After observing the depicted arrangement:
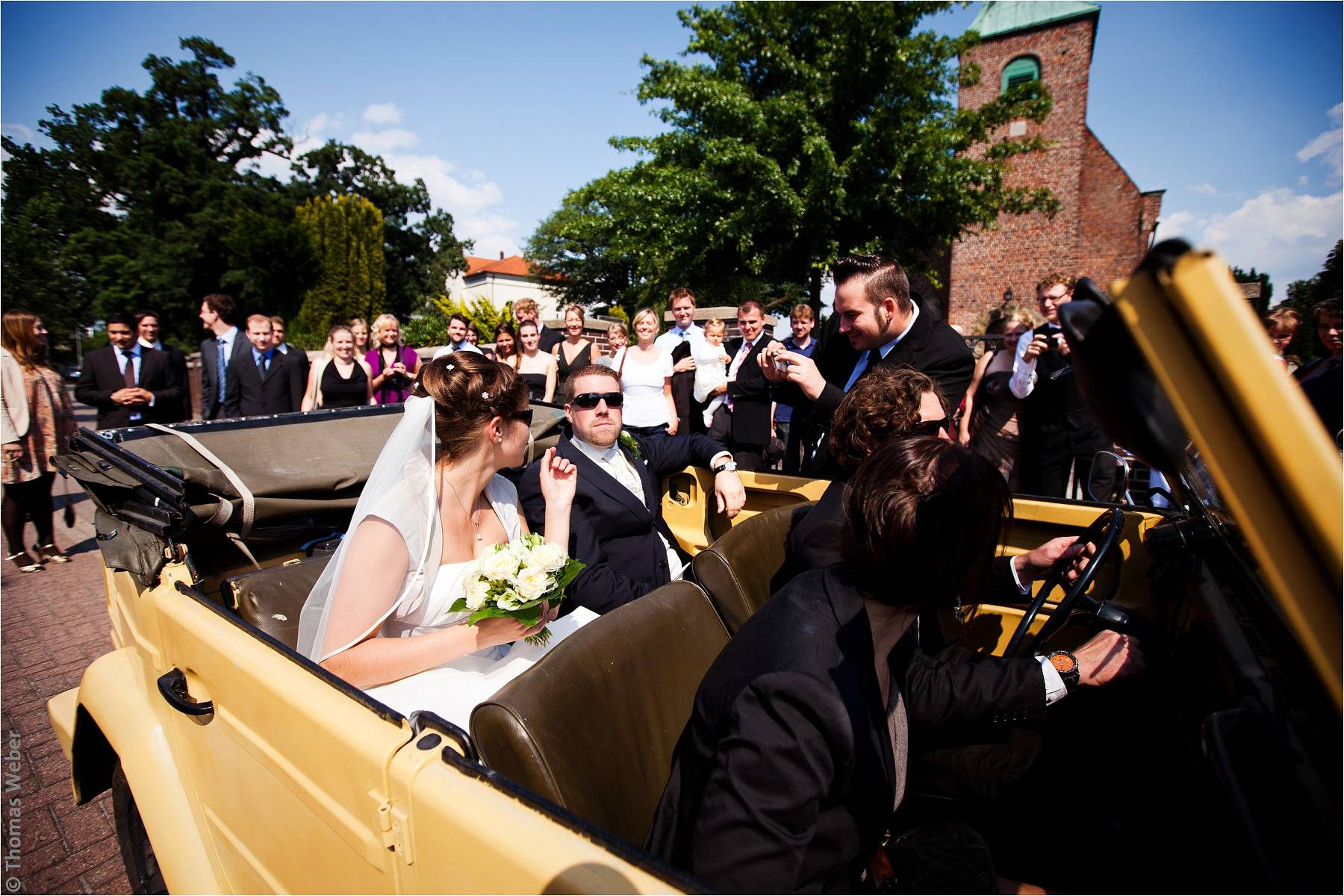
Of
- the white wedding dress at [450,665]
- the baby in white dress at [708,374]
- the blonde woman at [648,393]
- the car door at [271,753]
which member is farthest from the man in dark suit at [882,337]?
the baby in white dress at [708,374]

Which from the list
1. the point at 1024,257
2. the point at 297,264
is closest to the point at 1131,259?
the point at 1024,257

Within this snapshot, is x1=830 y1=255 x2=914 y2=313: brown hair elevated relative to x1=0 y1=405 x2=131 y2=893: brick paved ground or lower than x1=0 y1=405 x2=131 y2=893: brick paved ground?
elevated

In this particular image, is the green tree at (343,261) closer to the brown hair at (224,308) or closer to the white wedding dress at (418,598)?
the brown hair at (224,308)

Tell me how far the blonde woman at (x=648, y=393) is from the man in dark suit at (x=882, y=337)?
2.72 metres

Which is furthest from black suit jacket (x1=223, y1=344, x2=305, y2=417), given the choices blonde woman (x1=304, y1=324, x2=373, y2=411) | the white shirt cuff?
the white shirt cuff

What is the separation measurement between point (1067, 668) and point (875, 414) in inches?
34.9

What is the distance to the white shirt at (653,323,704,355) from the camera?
20.0ft

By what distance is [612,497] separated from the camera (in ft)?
9.02

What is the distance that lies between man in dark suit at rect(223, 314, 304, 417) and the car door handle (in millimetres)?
4841

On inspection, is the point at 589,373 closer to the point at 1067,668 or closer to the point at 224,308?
the point at 1067,668

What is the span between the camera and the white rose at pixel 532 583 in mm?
1741

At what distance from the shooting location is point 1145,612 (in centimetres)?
222

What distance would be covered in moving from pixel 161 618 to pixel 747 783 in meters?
1.65

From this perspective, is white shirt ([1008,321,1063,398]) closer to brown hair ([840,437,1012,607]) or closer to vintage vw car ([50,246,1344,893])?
vintage vw car ([50,246,1344,893])
